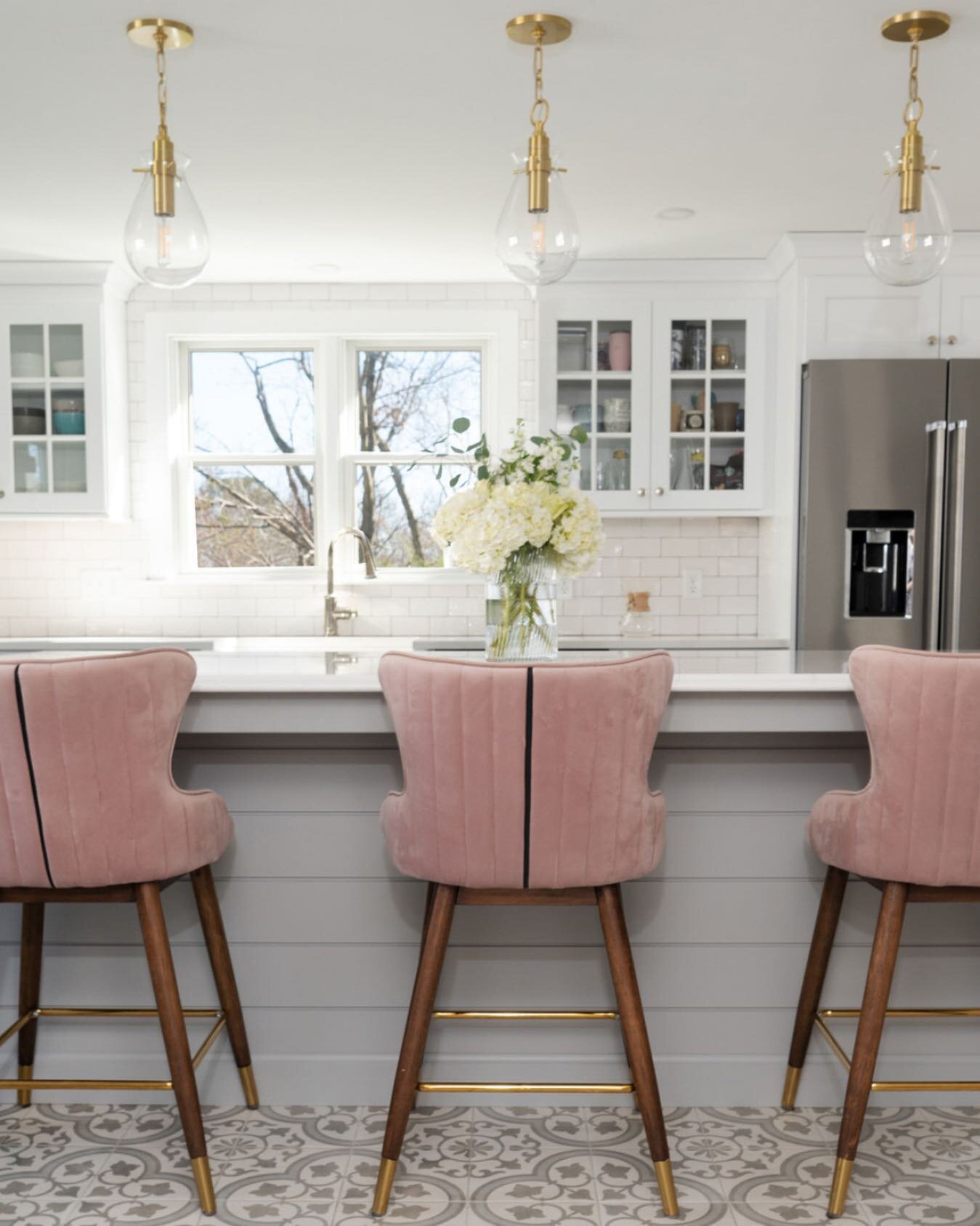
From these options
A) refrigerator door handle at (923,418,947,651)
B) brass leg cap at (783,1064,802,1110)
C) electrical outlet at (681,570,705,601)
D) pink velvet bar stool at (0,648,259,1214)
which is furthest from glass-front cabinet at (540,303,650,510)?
pink velvet bar stool at (0,648,259,1214)

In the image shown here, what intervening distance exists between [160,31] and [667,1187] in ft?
8.19

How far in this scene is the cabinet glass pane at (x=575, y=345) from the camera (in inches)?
167

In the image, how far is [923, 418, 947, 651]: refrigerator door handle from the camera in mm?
3703

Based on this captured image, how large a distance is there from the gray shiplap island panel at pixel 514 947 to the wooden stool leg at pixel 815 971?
0.04m

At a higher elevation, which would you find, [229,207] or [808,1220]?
[229,207]

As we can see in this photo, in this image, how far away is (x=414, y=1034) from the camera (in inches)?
76.4

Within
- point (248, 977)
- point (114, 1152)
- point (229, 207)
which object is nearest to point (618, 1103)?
point (248, 977)

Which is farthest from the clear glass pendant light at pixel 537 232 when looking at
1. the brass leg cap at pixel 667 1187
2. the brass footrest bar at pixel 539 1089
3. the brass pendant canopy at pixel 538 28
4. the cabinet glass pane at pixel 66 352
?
the cabinet glass pane at pixel 66 352

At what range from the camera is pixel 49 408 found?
4.29 m

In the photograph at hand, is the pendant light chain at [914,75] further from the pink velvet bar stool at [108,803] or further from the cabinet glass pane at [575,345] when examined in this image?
the cabinet glass pane at [575,345]

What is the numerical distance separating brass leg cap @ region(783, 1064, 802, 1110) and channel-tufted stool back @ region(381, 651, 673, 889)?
77cm

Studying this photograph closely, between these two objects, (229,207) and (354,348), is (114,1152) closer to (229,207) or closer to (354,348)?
(229,207)

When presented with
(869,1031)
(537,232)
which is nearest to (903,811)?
(869,1031)

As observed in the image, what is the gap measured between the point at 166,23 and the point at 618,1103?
2.48 m
